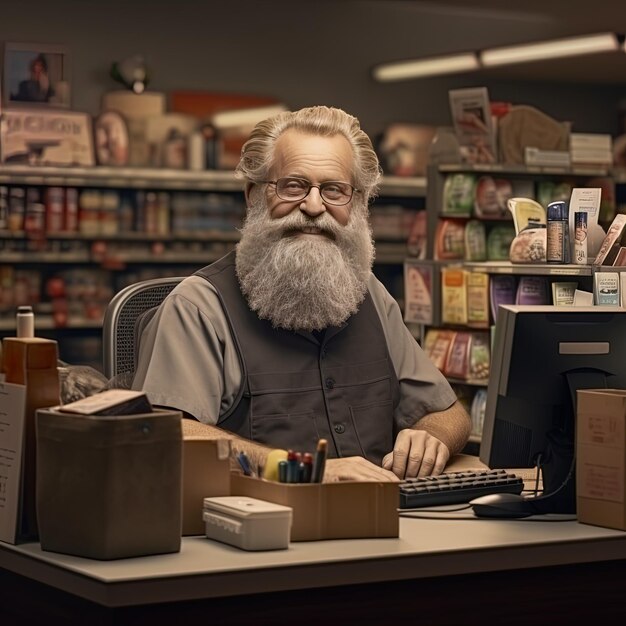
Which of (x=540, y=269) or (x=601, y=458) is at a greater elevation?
(x=540, y=269)

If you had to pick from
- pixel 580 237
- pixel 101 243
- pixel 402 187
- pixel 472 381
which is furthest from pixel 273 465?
pixel 402 187

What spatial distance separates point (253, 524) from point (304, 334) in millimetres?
1112

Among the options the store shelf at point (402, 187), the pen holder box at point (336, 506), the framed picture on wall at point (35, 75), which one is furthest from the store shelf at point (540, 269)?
the store shelf at point (402, 187)

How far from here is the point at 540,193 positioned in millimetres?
6906

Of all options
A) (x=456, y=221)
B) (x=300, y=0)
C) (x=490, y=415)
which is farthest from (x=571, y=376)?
(x=300, y=0)

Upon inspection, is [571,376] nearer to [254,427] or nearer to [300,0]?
[254,427]

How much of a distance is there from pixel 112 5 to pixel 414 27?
3223mm

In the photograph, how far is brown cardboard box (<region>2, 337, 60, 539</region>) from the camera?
2168mm

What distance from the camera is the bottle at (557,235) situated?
3.49m

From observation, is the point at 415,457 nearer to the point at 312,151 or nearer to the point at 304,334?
the point at 304,334

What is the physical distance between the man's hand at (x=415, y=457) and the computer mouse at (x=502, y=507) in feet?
1.13

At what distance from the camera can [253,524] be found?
2047 mm

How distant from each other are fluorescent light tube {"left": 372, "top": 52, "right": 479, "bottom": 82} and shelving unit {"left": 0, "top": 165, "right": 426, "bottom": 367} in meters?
2.44

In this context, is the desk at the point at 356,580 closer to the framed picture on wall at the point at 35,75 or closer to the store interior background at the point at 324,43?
the framed picture on wall at the point at 35,75
